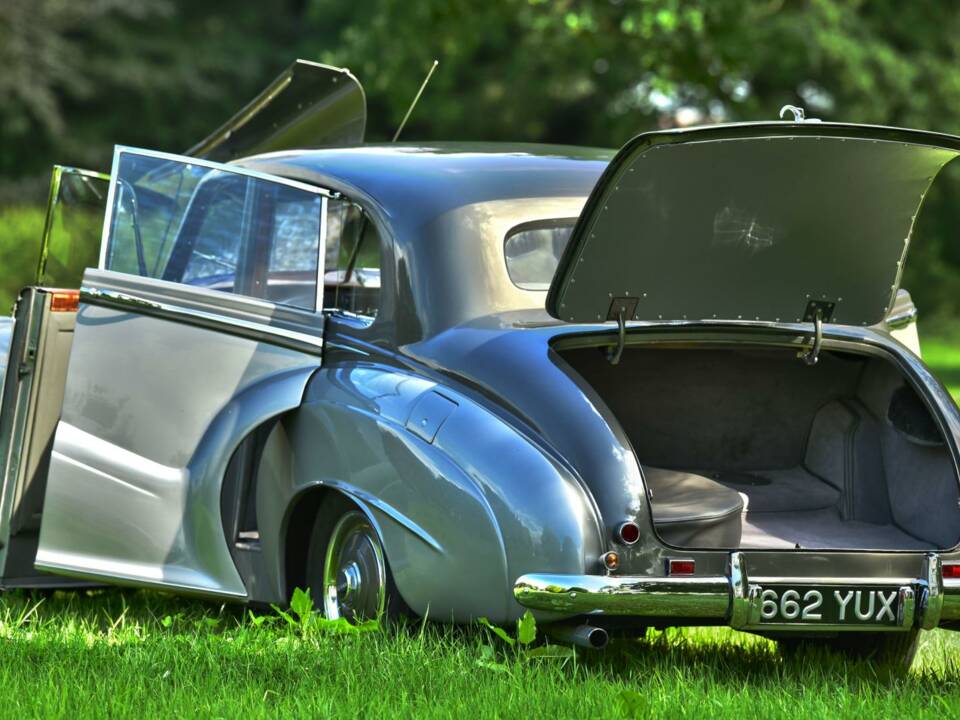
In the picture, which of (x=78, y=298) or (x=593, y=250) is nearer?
(x=593, y=250)

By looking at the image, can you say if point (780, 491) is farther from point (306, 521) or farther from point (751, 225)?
point (306, 521)

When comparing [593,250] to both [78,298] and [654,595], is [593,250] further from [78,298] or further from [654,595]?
[78,298]

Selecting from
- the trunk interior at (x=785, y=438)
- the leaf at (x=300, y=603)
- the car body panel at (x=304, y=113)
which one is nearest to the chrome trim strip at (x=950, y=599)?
the trunk interior at (x=785, y=438)

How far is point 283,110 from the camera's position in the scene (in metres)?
6.98

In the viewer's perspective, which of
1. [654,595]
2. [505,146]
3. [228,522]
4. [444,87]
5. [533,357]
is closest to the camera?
[654,595]

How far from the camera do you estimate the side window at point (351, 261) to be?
5500 millimetres

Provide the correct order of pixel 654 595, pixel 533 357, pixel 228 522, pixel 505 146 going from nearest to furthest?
pixel 654 595, pixel 533 357, pixel 228 522, pixel 505 146

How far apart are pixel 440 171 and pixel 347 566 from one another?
1.37 meters

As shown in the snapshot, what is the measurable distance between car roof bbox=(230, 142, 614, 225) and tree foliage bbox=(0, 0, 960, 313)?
11.6 metres

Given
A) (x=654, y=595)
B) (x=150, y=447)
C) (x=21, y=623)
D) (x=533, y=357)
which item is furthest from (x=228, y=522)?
(x=654, y=595)

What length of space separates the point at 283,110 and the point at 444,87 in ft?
65.7

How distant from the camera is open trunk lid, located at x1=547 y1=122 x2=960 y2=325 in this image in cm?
470

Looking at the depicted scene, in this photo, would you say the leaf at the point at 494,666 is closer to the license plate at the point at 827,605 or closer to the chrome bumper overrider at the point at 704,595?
the chrome bumper overrider at the point at 704,595

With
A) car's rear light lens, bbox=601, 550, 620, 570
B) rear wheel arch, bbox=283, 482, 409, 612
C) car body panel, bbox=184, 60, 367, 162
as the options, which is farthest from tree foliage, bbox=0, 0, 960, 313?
car's rear light lens, bbox=601, 550, 620, 570
